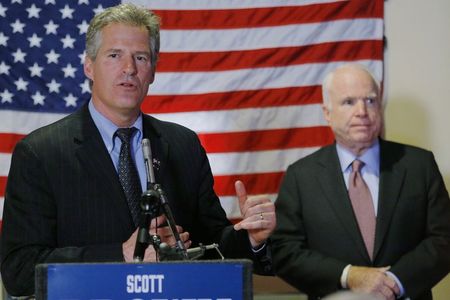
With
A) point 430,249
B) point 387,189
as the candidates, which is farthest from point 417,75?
point 430,249

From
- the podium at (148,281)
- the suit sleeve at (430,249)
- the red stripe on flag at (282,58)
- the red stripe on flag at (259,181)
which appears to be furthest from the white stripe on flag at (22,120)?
the podium at (148,281)

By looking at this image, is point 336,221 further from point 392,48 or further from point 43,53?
point 43,53

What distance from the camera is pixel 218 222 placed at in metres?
2.90

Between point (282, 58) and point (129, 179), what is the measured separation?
1981 millimetres

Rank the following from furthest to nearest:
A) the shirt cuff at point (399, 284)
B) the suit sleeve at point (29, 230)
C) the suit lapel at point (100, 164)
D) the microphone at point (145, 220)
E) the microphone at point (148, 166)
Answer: the shirt cuff at point (399, 284) → the suit lapel at point (100, 164) → the suit sleeve at point (29, 230) → the microphone at point (148, 166) → the microphone at point (145, 220)

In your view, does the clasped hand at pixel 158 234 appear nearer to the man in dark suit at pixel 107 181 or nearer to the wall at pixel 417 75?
the man in dark suit at pixel 107 181

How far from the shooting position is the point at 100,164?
2.73m

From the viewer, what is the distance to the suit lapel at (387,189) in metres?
3.24

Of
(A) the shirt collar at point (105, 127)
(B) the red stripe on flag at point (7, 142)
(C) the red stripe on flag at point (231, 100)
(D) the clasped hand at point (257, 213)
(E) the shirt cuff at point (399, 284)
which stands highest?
(C) the red stripe on flag at point (231, 100)

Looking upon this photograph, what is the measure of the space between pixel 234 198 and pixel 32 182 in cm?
194

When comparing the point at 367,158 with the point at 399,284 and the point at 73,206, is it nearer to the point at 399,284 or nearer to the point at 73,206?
the point at 399,284

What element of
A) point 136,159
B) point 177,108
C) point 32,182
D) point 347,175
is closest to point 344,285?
point 347,175

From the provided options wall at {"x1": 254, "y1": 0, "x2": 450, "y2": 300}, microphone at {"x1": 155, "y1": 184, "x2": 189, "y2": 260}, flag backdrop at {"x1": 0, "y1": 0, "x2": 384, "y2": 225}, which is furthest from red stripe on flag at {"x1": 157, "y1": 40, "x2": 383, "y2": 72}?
microphone at {"x1": 155, "y1": 184, "x2": 189, "y2": 260}

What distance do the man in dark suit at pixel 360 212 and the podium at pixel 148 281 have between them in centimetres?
135
